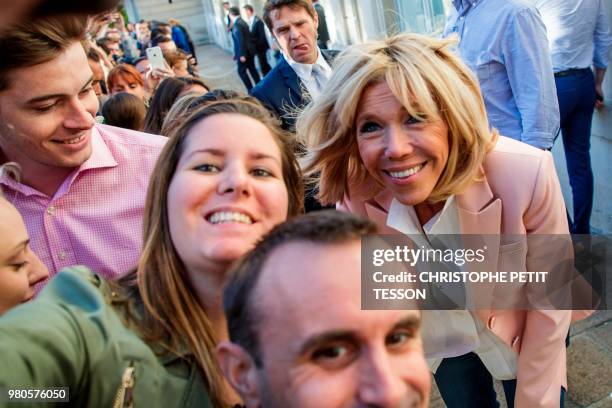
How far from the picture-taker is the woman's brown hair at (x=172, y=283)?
121 centimetres

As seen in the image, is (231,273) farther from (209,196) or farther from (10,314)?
(10,314)

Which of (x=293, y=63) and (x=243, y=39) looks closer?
(x=293, y=63)

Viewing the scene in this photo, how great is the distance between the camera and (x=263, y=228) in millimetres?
1326

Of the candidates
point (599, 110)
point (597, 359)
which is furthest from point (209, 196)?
point (599, 110)

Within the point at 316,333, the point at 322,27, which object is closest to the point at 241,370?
the point at 316,333

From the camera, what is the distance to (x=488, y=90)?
3.12 metres

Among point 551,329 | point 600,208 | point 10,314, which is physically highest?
point 10,314

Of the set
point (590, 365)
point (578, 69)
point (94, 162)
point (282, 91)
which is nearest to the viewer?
point (94, 162)

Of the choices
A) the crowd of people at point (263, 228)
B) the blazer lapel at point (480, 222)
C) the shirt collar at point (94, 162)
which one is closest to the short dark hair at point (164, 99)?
the crowd of people at point (263, 228)

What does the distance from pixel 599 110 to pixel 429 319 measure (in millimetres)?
2857

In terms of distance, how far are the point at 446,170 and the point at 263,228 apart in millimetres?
772

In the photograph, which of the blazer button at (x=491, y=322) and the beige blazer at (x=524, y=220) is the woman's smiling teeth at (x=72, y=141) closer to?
the beige blazer at (x=524, y=220)

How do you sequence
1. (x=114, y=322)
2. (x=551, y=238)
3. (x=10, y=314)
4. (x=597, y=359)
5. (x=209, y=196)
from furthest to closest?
(x=597, y=359) → (x=551, y=238) → (x=209, y=196) → (x=114, y=322) → (x=10, y=314)

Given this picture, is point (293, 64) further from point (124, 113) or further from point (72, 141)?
point (72, 141)
